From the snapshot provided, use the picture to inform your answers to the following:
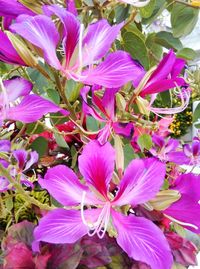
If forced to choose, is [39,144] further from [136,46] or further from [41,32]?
[41,32]

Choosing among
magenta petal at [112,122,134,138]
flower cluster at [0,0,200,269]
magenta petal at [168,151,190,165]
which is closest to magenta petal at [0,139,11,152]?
flower cluster at [0,0,200,269]

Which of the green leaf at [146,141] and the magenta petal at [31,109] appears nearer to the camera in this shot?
the magenta petal at [31,109]

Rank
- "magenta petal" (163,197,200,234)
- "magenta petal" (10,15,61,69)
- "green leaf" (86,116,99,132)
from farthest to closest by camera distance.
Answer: "green leaf" (86,116,99,132) < "magenta petal" (163,197,200,234) < "magenta petal" (10,15,61,69)

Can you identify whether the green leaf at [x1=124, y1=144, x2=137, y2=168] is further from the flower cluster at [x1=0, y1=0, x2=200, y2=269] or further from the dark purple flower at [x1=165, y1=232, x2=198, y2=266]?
the dark purple flower at [x1=165, y1=232, x2=198, y2=266]

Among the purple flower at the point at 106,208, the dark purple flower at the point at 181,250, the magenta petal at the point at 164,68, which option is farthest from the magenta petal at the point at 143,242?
the dark purple flower at the point at 181,250

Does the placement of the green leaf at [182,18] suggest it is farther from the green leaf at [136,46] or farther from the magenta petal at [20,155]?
the magenta petal at [20,155]

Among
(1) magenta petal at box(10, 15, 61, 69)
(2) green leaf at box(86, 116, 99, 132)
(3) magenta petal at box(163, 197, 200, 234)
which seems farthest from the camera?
(2) green leaf at box(86, 116, 99, 132)

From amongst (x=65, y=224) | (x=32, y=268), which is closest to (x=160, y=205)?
(x=65, y=224)
